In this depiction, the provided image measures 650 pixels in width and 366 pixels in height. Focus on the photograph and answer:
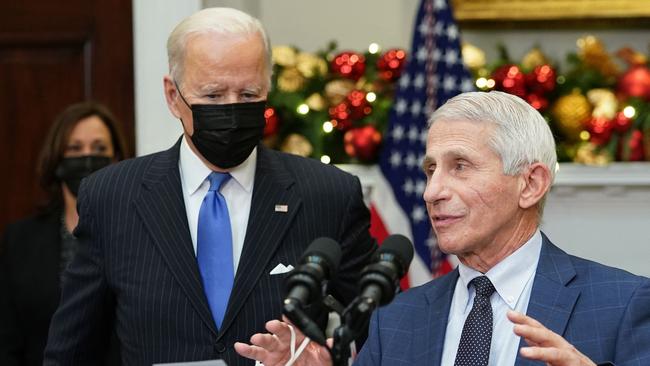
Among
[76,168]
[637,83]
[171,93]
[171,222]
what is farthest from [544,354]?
[637,83]

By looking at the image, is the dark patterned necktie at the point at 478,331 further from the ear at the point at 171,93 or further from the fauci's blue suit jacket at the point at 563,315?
the ear at the point at 171,93

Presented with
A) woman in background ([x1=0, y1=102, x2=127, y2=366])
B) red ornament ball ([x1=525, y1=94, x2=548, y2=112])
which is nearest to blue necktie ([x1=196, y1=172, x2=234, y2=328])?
woman in background ([x1=0, y1=102, x2=127, y2=366])

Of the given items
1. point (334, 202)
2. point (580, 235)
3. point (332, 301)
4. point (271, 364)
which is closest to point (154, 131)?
point (580, 235)

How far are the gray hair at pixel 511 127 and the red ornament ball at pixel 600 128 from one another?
2.95 meters

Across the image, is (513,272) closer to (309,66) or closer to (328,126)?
(328,126)

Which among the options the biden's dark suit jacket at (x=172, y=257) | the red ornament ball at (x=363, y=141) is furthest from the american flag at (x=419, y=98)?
the biden's dark suit jacket at (x=172, y=257)

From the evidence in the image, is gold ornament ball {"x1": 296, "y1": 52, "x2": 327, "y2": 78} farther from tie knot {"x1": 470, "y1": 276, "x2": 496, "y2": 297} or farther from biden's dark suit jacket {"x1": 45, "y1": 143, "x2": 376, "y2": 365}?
tie knot {"x1": 470, "y1": 276, "x2": 496, "y2": 297}

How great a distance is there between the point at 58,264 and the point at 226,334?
6.18ft

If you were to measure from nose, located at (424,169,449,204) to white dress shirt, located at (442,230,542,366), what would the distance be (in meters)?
0.20

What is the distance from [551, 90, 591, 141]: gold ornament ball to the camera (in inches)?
227

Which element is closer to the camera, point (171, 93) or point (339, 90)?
point (171, 93)

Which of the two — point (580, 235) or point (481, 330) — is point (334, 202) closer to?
point (481, 330)

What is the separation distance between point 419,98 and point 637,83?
1.05 meters

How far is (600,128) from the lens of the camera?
227 inches
